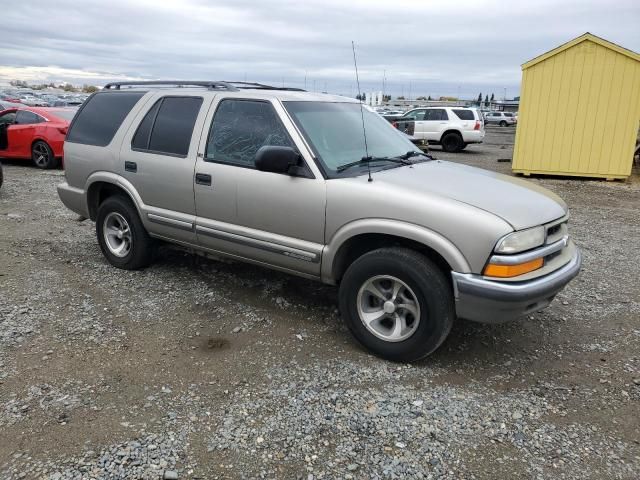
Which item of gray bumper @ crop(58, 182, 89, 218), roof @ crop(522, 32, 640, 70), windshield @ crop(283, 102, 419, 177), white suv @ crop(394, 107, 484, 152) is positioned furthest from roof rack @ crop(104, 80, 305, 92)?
white suv @ crop(394, 107, 484, 152)

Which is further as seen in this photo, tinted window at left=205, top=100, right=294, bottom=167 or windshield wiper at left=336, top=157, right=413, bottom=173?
tinted window at left=205, top=100, right=294, bottom=167

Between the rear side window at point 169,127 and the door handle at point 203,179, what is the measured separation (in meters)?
0.30

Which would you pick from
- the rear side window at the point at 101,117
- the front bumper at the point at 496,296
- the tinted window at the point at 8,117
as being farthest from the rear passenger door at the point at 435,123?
the front bumper at the point at 496,296

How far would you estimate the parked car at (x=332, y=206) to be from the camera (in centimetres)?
328

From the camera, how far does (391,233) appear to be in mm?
3475

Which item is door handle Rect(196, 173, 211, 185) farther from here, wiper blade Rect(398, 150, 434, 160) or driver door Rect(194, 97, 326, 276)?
wiper blade Rect(398, 150, 434, 160)

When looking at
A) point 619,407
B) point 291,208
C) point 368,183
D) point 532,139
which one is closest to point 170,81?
point 291,208

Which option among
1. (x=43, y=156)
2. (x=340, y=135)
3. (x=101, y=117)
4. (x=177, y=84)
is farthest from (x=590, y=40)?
(x=43, y=156)

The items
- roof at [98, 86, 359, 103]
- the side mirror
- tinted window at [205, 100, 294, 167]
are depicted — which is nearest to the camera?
the side mirror

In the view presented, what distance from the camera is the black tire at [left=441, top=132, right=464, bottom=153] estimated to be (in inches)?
794

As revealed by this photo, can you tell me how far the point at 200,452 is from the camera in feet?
8.98

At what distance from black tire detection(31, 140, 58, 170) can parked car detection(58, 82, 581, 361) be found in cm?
771

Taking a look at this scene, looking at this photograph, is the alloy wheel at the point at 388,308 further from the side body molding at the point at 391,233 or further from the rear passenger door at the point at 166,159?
the rear passenger door at the point at 166,159

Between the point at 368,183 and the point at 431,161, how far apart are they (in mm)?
1139
